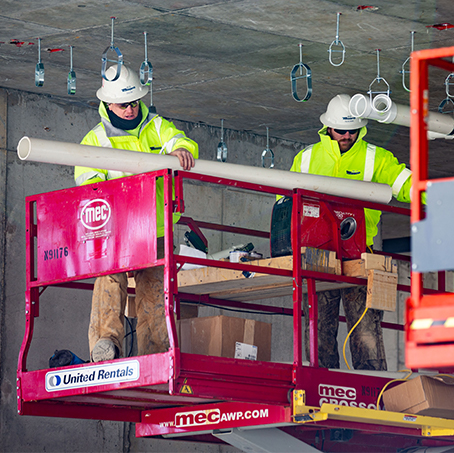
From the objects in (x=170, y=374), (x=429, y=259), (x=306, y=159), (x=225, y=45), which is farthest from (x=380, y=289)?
(x=429, y=259)

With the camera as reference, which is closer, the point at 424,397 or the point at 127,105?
the point at 424,397

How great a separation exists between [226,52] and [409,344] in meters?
5.57

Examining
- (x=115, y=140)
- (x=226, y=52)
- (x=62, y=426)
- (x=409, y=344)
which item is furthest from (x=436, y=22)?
(x=62, y=426)

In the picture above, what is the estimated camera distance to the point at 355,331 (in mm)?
9102

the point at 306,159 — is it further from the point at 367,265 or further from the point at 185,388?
the point at 185,388

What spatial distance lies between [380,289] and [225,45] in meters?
3.00

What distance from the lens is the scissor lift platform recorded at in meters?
7.49

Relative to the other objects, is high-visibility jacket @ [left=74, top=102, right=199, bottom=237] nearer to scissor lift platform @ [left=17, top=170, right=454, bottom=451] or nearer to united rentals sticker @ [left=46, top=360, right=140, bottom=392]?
scissor lift platform @ [left=17, top=170, right=454, bottom=451]

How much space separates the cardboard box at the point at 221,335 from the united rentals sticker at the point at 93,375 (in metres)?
0.97

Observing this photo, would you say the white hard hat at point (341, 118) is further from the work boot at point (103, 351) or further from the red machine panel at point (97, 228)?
the work boot at point (103, 351)

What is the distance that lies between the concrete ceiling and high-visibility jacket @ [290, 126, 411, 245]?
1074mm

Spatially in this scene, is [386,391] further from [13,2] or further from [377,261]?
[13,2]

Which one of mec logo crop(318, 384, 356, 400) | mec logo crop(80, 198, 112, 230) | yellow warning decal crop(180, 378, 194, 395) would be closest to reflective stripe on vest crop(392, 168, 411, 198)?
mec logo crop(318, 384, 356, 400)

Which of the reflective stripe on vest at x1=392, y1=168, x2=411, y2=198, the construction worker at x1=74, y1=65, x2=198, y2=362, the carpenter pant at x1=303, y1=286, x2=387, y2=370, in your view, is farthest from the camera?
the reflective stripe on vest at x1=392, y1=168, x2=411, y2=198
